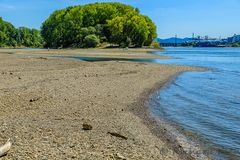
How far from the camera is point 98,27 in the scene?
410 ft

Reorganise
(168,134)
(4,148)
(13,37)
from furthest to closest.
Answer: (13,37) → (168,134) → (4,148)

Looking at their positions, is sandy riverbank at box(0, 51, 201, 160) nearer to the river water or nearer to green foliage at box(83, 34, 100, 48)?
the river water

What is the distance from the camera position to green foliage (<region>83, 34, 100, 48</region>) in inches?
4446

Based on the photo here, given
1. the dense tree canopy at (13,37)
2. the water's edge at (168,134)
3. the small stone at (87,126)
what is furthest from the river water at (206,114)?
the dense tree canopy at (13,37)

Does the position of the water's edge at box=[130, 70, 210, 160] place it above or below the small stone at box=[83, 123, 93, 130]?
below

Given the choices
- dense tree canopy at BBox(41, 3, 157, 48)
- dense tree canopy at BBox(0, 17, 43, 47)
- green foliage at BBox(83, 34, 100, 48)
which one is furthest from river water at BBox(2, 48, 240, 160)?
dense tree canopy at BBox(0, 17, 43, 47)

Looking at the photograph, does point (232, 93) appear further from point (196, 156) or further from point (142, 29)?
point (142, 29)

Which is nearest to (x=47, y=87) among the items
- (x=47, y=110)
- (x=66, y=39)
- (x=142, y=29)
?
(x=47, y=110)

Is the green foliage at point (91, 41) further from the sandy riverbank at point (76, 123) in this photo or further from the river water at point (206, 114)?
the sandy riverbank at point (76, 123)

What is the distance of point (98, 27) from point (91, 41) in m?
13.6

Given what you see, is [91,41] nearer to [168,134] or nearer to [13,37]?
[13,37]

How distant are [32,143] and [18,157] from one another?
1.08 m

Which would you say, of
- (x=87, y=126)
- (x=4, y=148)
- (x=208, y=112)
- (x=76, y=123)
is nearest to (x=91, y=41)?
(x=208, y=112)

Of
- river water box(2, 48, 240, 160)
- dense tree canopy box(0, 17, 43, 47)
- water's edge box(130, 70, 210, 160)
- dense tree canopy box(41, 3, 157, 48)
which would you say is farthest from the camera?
dense tree canopy box(0, 17, 43, 47)
